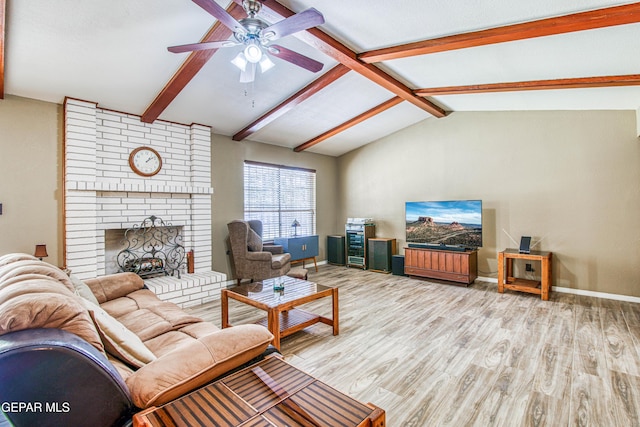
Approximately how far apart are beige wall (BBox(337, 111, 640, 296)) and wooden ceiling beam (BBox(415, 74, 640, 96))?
1239mm

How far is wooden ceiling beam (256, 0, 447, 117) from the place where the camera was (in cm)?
247

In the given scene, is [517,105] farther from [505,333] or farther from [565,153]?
[505,333]

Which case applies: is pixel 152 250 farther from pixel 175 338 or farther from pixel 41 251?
pixel 175 338

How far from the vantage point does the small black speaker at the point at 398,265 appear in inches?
218

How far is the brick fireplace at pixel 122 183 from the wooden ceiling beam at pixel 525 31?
3.03 m

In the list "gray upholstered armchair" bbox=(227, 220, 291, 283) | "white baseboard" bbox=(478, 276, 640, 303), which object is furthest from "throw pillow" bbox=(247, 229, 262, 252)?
"white baseboard" bbox=(478, 276, 640, 303)

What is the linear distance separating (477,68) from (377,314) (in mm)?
2980

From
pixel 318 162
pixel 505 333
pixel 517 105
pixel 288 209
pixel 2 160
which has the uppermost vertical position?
pixel 517 105

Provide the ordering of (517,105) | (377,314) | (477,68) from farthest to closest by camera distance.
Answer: (517,105) < (377,314) < (477,68)

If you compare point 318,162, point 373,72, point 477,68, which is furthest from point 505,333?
point 318,162

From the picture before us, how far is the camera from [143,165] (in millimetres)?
4105

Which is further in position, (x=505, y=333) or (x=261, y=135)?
(x=261, y=135)

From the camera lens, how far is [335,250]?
6.58 metres

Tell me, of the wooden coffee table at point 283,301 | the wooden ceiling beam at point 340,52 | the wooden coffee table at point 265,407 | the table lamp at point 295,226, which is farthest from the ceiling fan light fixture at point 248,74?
the table lamp at point 295,226
